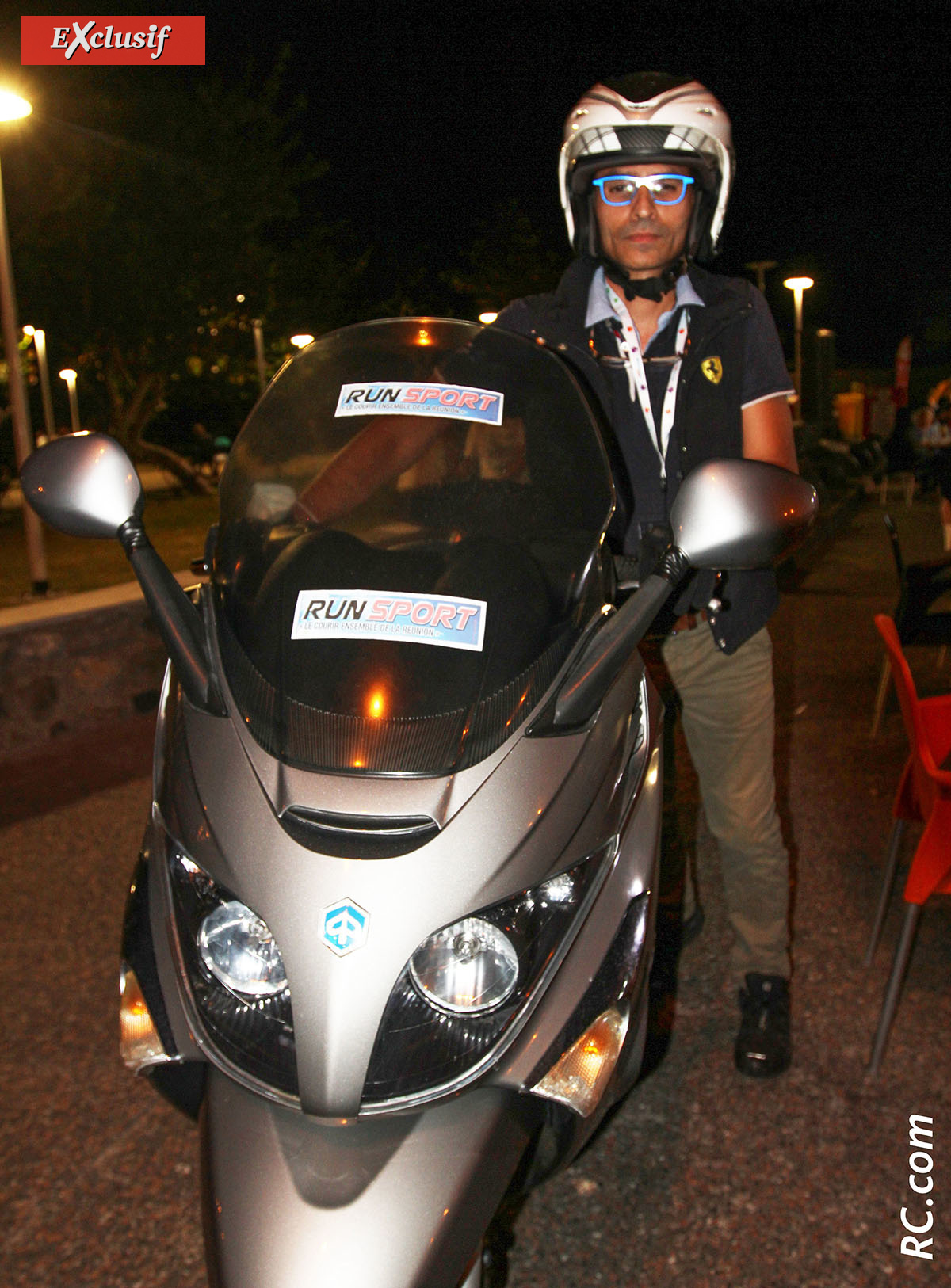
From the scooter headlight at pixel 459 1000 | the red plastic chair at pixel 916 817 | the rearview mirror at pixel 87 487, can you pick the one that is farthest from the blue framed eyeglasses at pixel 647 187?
the scooter headlight at pixel 459 1000

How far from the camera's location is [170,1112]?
272 cm

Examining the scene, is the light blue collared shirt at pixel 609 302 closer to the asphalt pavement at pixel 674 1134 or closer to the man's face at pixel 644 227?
the man's face at pixel 644 227

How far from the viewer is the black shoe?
278cm

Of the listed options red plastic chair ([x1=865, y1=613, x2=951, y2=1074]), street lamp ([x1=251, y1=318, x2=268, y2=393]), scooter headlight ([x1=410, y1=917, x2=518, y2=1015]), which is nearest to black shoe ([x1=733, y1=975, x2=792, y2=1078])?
red plastic chair ([x1=865, y1=613, x2=951, y2=1074])

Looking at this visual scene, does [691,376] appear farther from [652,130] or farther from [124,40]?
[124,40]

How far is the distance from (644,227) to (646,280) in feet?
0.40

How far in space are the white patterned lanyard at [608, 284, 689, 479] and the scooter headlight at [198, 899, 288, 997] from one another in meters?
1.53

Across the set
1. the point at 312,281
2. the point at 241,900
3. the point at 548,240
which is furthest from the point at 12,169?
the point at 548,240

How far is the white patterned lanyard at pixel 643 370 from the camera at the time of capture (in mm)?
2559

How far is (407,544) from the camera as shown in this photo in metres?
1.78

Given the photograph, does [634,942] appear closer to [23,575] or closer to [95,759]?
[95,759]

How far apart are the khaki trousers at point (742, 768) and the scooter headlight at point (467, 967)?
135cm

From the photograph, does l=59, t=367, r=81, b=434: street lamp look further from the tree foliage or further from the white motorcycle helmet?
the white motorcycle helmet

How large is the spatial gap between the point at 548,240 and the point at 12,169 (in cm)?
3270
